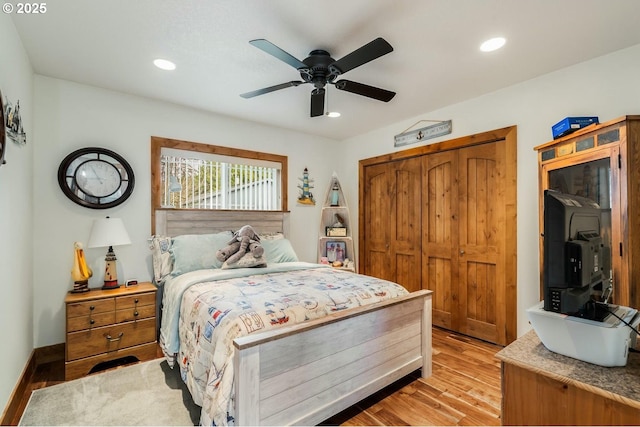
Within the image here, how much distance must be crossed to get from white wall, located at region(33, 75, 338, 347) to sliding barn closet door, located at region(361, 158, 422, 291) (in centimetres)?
210

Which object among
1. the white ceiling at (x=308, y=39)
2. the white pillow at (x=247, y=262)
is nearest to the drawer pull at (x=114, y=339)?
the white pillow at (x=247, y=262)

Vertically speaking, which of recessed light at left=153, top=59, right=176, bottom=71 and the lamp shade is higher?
recessed light at left=153, top=59, right=176, bottom=71

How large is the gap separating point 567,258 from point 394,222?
122 inches

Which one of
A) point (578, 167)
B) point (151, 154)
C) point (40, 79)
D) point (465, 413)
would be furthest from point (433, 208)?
point (40, 79)

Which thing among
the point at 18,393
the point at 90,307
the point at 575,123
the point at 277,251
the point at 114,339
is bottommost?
the point at 18,393

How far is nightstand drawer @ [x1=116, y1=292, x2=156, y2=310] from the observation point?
8.42ft

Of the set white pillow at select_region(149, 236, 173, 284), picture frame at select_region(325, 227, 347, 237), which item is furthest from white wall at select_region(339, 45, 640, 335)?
white pillow at select_region(149, 236, 173, 284)

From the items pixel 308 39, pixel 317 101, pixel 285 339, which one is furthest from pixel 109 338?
pixel 308 39

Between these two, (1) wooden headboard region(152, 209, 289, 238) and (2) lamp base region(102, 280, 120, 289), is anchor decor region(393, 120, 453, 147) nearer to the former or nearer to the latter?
(1) wooden headboard region(152, 209, 289, 238)

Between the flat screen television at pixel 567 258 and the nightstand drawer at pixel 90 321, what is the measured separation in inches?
118

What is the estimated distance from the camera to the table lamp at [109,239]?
2625 mm

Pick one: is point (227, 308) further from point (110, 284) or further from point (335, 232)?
point (335, 232)

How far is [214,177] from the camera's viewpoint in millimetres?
3686

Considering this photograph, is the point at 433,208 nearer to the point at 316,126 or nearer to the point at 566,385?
the point at 316,126
